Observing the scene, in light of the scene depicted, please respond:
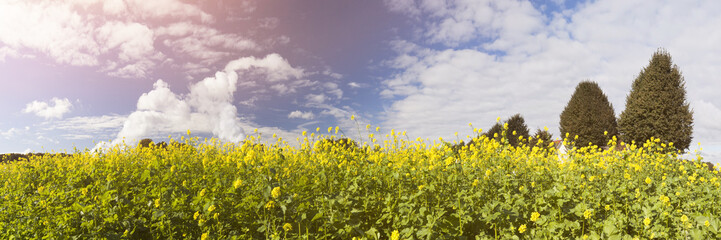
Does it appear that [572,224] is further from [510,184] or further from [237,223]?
[237,223]

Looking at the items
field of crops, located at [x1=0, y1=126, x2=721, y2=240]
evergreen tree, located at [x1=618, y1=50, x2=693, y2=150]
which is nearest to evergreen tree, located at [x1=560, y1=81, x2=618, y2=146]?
evergreen tree, located at [x1=618, y1=50, x2=693, y2=150]

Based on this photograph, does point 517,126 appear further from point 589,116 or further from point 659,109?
point 659,109

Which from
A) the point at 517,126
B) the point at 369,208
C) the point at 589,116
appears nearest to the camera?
the point at 369,208

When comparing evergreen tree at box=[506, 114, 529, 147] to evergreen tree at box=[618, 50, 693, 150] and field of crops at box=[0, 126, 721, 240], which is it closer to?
evergreen tree at box=[618, 50, 693, 150]

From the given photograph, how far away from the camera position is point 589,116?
25719 millimetres

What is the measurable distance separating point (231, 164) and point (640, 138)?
1024 inches

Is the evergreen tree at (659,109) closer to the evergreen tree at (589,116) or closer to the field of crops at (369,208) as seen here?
the evergreen tree at (589,116)

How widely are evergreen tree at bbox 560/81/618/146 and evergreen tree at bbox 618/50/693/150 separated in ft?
5.55

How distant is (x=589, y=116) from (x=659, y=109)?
4.26 meters

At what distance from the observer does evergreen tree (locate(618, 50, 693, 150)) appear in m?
21.5

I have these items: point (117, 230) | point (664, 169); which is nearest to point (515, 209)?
point (117, 230)

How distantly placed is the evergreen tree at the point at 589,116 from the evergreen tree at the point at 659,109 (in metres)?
1.69

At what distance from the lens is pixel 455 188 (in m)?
4.74

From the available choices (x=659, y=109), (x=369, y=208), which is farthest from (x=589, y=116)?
(x=369, y=208)
